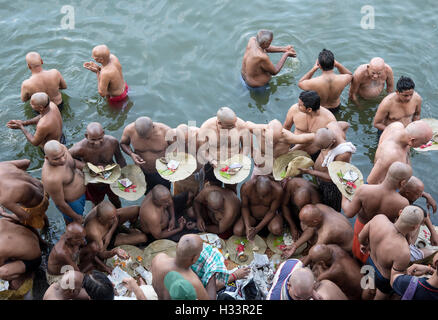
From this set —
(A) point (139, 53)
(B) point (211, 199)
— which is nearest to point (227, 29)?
(A) point (139, 53)

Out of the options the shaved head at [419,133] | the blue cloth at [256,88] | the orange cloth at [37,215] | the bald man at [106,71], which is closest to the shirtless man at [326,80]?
the blue cloth at [256,88]

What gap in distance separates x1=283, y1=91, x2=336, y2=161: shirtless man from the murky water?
1.62 m

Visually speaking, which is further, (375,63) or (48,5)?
(48,5)

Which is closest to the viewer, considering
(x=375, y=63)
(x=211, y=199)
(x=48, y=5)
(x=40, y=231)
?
(x=211, y=199)

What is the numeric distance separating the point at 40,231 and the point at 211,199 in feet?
9.29

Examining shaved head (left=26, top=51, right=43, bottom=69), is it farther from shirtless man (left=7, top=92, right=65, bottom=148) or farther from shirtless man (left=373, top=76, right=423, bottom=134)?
shirtless man (left=373, top=76, right=423, bottom=134)

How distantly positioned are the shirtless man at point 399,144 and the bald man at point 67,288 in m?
4.06

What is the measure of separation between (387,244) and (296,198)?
1680mm

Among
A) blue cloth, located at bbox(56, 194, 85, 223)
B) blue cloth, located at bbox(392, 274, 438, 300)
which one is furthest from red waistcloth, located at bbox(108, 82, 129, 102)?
blue cloth, located at bbox(392, 274, 438, 300)

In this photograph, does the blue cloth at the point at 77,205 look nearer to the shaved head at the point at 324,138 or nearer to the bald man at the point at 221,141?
the bald man at the point at 221,141

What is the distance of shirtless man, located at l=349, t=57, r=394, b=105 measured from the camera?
26.2ft

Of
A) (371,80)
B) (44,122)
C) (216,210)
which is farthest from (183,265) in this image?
(371,80)
